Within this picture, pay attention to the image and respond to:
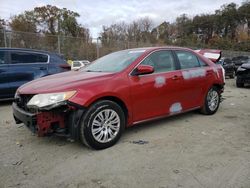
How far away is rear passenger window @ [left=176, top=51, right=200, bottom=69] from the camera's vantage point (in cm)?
563

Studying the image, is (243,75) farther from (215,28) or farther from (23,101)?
(215,28)

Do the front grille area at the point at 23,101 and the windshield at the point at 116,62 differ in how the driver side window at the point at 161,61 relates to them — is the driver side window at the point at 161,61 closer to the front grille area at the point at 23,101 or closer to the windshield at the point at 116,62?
the windshield at the point at 116,62

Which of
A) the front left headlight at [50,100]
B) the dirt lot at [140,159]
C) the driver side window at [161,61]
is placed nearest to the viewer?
the dirt lot at [140,159]

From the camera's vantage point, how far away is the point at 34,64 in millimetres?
8055

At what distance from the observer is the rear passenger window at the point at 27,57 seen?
7.77 metres

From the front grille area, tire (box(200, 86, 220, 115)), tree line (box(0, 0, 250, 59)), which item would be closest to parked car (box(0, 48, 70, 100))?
the front grille area

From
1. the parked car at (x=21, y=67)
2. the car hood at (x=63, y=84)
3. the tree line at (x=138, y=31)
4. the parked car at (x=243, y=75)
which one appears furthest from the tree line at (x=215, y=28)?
the car hood at (x=63, y=84)

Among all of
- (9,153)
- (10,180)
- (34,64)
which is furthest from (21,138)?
(34,64)

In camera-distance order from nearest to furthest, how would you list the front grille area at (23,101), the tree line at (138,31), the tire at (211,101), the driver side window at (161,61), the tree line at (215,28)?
1. the front grille area at (23,101)
2. the driver side window at (161,61)
3. the tire at (211,101)
4. the tree line at (138,31)
5. the tree line at (215,28)

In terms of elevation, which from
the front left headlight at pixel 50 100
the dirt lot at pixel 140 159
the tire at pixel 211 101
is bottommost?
the dirt lot at pixel 140 159

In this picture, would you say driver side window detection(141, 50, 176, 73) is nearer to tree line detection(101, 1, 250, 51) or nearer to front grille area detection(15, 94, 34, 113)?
front grille area detection(15, 94, 34, 113)

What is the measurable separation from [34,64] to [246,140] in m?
5.92

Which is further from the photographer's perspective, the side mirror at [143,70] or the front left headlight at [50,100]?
the side mirror at [143,70]

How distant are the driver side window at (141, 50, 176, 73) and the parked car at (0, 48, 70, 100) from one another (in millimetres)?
3441
